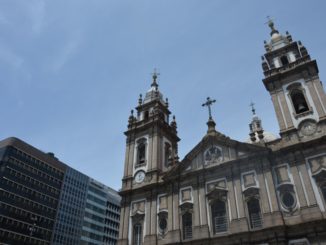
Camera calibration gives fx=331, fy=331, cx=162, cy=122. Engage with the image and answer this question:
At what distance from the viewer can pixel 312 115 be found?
879 inches

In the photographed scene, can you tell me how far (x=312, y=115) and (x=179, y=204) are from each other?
10995 mm

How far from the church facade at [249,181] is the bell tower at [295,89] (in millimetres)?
63

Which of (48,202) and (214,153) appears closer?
(214,153)

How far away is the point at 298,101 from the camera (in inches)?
944

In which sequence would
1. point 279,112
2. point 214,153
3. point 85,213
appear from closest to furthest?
point 279,112
point 214,153
point 85,213

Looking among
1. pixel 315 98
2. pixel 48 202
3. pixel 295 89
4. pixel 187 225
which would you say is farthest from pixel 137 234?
pixel 48 202

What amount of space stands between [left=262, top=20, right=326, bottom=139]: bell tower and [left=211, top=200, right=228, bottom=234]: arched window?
6.40m

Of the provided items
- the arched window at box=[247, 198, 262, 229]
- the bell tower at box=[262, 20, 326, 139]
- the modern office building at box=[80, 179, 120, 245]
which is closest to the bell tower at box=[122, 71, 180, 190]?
the arched window at box=[247, 198, 262, 229]

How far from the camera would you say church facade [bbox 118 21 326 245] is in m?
19.5

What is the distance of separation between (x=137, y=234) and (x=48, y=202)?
3624 cm

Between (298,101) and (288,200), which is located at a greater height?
(298,101)

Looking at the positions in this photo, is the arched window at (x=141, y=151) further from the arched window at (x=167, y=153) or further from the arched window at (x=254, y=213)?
the arched window at (x=254, y=213)

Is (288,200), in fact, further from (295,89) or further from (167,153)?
(167,153)

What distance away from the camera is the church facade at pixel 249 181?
19.5 metres
